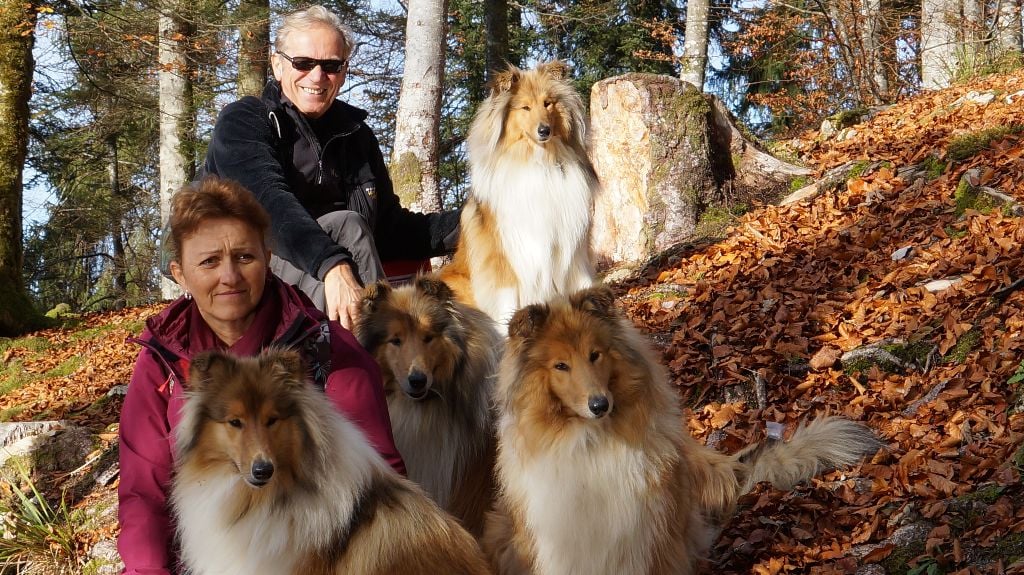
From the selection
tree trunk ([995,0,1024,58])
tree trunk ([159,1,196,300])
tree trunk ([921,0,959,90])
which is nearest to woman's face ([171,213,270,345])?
tree trunk ([159,1,196,300])

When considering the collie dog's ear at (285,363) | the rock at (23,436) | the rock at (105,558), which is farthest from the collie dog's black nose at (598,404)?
the rock at (23,436)

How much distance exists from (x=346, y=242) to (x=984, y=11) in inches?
453

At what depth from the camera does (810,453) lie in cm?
382

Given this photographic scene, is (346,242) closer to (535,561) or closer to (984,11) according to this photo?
(535,561)

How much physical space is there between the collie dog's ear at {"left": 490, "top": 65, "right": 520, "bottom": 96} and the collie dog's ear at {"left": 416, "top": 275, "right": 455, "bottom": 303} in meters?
1.91

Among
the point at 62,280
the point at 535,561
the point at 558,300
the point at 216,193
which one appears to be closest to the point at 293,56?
the point at 216,193

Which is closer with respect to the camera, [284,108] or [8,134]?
[284,108]

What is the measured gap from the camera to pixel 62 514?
5.53 meters

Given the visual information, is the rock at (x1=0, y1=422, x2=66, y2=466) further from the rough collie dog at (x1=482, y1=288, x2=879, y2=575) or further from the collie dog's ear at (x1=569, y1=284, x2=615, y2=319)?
the collie dog's ear at (x1=569, y1=284, x2=615, y2=319)

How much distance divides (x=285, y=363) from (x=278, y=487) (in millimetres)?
371

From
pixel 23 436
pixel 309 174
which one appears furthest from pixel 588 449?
pixel 23 436

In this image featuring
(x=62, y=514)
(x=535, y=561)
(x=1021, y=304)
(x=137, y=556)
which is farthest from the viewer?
(x=62, y=514)

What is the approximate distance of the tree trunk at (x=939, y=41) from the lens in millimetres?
11391

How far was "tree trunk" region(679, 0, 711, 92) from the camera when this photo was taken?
11.6 metres
